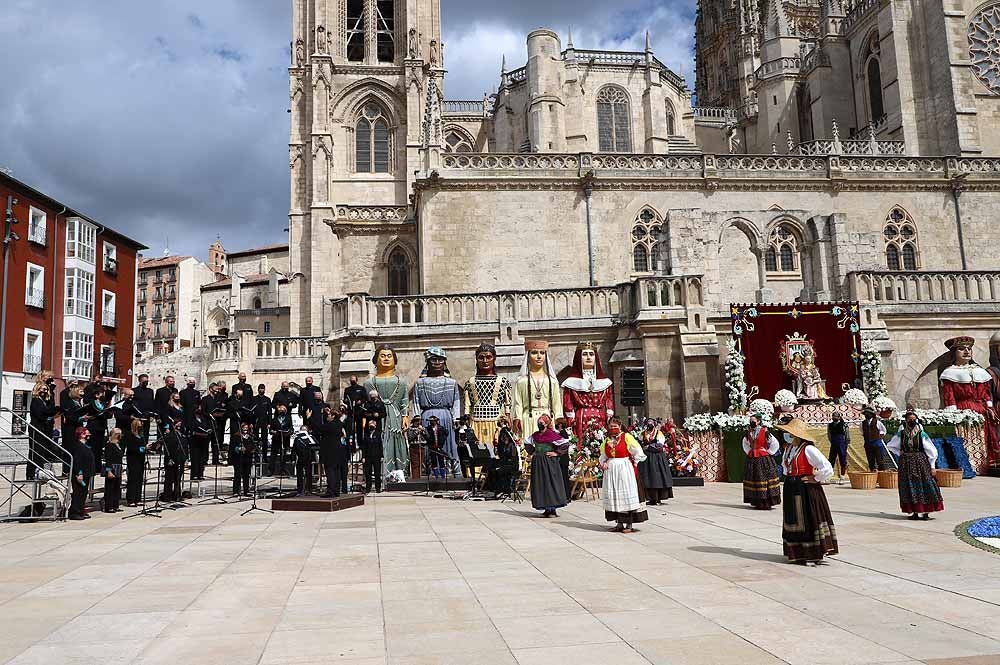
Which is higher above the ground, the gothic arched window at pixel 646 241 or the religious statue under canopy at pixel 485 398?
the gothic arched window at pixel 646 241

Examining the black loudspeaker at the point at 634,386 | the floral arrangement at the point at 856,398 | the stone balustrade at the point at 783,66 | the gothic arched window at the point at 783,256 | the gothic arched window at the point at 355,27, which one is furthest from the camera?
the stone balustrade at the point at 783,66

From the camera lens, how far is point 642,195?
86.5ft

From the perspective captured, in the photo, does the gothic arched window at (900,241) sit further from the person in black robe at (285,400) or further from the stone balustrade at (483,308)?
the person in black robe at (285,400)

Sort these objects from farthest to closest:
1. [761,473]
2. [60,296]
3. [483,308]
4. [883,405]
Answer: [60,296]
[483,308]
[883,405]
[761,473]

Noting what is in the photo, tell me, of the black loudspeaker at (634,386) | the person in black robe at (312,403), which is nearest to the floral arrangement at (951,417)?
the black loudspeaker at (634,386)

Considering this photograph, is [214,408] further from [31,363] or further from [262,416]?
[31,363]

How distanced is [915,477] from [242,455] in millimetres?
10637

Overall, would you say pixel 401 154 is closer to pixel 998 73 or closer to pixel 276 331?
pixel 276 331

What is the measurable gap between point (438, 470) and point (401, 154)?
91.8 feet

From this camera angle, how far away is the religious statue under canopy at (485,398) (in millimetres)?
15109

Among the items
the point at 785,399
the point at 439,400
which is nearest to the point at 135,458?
the point at 439,400

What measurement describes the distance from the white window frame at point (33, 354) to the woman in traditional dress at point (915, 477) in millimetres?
31782

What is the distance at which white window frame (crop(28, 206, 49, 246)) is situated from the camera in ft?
102

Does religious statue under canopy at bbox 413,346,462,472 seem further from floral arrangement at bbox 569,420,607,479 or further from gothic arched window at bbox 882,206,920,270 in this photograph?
gothic arched window at bbox 882,206,920,270
